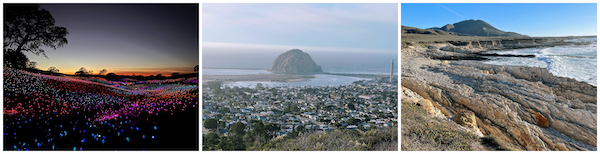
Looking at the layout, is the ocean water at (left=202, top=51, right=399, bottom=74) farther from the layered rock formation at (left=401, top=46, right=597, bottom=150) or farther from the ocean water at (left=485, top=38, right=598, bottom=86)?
the ocean water at (left=485, top=38, right=598, bottom=86)

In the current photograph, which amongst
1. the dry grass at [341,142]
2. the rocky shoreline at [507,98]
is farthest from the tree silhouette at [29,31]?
the rocky shoreline at [507,98]

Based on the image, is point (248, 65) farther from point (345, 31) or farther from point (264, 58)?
point (345, 31)

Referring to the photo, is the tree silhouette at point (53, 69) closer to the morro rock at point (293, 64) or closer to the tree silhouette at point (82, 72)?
the tree silhouette at point (82, 72)

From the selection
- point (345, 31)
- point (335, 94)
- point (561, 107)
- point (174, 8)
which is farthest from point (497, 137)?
point (174, 8)

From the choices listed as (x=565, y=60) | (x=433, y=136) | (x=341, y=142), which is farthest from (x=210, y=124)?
(x=565, y=60)

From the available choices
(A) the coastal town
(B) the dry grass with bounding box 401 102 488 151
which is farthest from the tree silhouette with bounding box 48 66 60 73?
(B) the dry grass with bounding box 401 102 488 151
